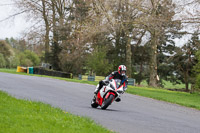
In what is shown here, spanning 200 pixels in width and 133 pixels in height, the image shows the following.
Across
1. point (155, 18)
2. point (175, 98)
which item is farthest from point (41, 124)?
point (155, 18)

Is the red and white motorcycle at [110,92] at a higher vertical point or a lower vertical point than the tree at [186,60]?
lower

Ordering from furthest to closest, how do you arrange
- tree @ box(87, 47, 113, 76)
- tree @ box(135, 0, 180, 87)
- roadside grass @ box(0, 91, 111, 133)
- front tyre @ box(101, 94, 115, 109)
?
tree @ box(87, 47, 113, 76) < tree @ box(135, 0, 180, 87) < front tyre @ box(101, 94, 115, 109) < roadside grass @ box(0, 91, 111, 133)

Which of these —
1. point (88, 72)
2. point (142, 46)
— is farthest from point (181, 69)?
point (88, 72)

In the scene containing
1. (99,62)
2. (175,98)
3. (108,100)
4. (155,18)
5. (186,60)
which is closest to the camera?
(108,100)

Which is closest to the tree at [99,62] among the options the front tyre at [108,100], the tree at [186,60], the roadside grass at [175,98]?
the tree at [186,60]

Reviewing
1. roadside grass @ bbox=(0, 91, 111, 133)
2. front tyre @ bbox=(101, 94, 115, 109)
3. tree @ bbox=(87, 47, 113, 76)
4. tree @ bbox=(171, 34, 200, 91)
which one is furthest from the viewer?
tree @ bbox=(171, 34, 200, 91)

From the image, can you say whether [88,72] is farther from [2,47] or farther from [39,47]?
[2,47]

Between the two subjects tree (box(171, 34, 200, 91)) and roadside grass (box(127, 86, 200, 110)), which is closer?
roadside grass (box(127, 86, 200, 110))

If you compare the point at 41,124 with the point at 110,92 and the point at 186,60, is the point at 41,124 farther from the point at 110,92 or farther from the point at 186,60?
the point at 186,60

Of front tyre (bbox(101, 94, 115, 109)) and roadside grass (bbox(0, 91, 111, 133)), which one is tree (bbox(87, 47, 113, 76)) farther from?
roadside grass (bbox(0, 91, 111, 133))

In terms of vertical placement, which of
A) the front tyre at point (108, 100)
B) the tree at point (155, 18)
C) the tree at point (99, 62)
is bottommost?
the front tyre at point (108, 100)

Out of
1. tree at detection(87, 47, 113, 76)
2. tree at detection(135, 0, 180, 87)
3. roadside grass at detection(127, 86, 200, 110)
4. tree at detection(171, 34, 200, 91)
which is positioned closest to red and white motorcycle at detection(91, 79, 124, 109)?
roadside grass at detection(127, 86, 200, 110)

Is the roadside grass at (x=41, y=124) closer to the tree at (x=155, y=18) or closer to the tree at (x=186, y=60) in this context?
the tree at (x=155, y=18)

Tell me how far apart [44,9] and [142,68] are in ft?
63.0
